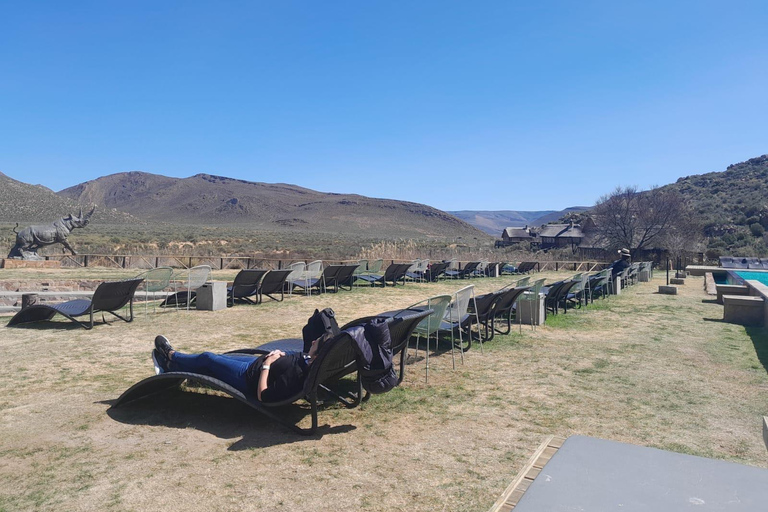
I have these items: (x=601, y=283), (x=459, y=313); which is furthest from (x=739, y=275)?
(x=459, y=313)

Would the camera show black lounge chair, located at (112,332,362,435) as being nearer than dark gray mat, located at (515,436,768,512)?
No

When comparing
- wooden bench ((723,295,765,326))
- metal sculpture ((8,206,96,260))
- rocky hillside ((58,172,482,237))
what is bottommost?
wooden bench ((723,295,765,326))

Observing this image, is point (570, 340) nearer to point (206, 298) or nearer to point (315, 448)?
point (315, 448)

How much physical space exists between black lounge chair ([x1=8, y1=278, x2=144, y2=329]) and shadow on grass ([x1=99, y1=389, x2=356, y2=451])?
3.57m

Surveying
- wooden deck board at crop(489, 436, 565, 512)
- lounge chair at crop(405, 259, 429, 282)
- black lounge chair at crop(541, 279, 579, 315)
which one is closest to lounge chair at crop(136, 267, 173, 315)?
black lounge chair at crop(541, 279, 579, 315)

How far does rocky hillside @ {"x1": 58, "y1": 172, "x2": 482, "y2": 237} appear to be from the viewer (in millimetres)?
94625

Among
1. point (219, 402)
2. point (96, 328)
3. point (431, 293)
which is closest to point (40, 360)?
point (96, 328)

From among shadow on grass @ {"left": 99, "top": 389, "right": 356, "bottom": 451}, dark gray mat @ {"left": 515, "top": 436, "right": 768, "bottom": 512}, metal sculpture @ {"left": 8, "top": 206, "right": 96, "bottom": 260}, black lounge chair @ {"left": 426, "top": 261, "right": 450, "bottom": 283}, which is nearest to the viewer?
dark gray mat @ {"left": 515, "top": 436, "right": 768, "bottom": 512}

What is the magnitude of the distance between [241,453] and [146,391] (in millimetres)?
1422

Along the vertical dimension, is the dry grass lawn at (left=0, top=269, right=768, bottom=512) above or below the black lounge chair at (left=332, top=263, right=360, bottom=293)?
below

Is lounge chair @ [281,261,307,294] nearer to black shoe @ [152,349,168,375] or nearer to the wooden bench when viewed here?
black shoe @ [152,349,168,375]

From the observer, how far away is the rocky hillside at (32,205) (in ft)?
172

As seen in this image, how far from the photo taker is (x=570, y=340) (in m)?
7.93

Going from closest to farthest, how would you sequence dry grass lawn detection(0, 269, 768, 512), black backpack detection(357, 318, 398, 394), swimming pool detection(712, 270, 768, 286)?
dry grass lawn detection(0, 269, 768, 512) → black backpack detection(357, 318, 398, 394) → swimming pool detection(712, 270, 768, 286)
